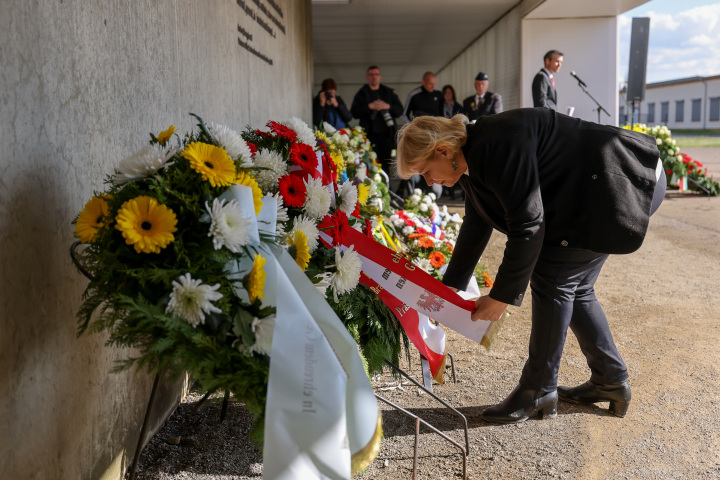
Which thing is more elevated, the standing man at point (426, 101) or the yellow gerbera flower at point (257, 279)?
the standing man at point (426, 101)

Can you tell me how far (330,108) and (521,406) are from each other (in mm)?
7239

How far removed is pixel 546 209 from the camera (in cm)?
254

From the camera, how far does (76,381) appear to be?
75.7 inches

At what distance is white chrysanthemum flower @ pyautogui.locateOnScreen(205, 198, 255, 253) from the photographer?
1497 millimetres

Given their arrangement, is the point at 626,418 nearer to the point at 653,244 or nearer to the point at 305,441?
the point at 305,441

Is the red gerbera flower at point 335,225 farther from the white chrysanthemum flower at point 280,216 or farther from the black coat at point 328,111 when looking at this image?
the black coat at point 328,111

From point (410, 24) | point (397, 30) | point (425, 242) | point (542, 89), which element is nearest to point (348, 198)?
point (425, 242)

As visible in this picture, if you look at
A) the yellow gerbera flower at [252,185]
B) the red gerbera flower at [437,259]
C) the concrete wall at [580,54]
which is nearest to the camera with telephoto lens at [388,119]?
the concrete wall at [580,54]

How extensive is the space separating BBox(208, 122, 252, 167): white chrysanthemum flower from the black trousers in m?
1.36

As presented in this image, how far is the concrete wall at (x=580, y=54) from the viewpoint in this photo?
1255cm

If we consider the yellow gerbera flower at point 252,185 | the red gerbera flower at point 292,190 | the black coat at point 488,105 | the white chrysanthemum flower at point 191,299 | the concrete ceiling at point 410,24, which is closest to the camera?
the white chrysanthemum flower at point 191,299

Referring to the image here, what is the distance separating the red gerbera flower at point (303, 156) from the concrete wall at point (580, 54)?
1105cm

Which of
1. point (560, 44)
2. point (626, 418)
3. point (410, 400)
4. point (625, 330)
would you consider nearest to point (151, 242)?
point (410, 400)

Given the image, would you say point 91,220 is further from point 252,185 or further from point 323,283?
point 323,283
